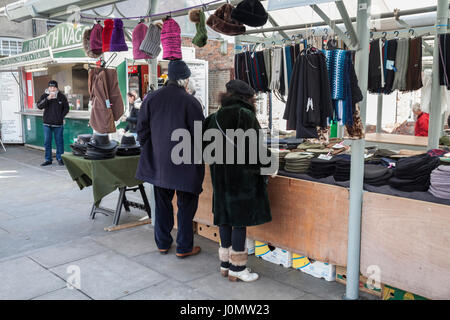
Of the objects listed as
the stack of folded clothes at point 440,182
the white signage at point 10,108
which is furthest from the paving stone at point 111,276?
the white signage at point 10,108

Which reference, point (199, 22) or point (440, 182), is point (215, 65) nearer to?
point (199, 22)

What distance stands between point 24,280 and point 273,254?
217cm

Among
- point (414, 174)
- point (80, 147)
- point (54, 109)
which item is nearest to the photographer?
point (414, 174)

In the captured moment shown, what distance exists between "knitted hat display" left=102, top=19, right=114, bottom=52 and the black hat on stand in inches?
42.2

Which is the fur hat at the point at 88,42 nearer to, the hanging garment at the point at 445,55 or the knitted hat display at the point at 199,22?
the knitted hat display at the point at 199,22

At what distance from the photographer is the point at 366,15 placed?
121 inches

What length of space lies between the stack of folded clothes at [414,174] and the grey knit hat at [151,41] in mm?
2751

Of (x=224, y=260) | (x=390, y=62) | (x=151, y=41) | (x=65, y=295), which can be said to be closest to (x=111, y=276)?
(x=65, y=295)

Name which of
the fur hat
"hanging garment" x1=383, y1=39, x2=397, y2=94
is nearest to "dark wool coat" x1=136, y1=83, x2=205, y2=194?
the fur hat

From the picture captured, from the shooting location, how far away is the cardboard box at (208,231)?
4596 mm

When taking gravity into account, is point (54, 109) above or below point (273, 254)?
above

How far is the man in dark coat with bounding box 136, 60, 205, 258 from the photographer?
→ 12.6ft

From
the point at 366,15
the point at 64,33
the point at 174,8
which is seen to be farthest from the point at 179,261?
the point at 64,33

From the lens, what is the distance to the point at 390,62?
5215 mm
